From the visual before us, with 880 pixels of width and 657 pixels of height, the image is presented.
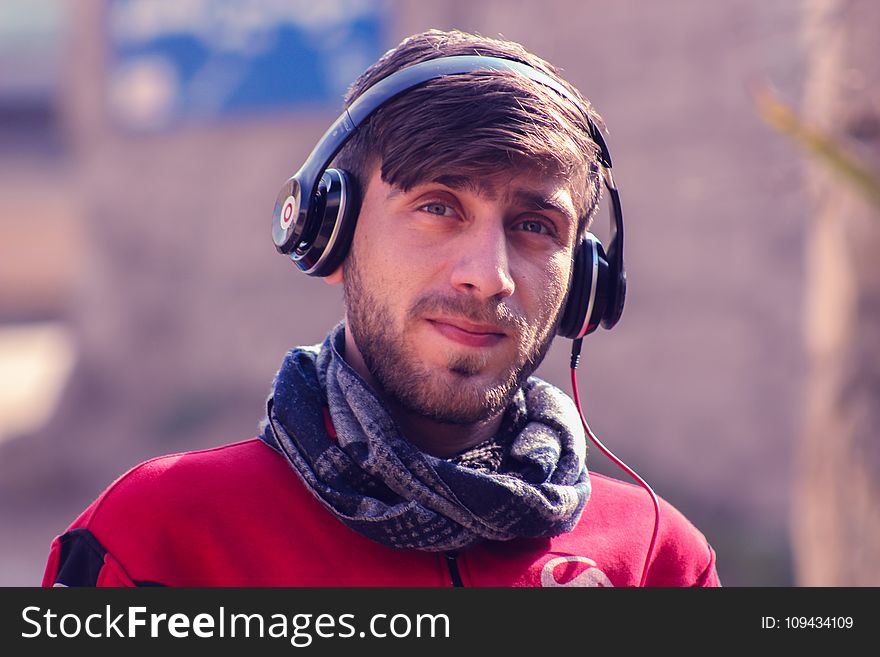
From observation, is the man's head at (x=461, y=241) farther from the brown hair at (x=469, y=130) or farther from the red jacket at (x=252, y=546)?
the red jacket at (x=252, y=546)

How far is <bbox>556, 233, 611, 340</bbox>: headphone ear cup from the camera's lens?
7.84ft

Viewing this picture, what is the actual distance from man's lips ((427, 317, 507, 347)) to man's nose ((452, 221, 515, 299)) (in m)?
0.06

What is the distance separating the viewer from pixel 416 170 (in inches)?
84.0

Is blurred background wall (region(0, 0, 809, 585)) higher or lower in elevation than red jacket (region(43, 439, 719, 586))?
higher

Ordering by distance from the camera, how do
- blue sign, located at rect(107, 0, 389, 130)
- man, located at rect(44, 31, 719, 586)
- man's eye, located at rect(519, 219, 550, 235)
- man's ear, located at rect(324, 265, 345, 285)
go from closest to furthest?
man, located at rect(44, 31, 719, 586), man's eye, located at rect(519, 219, 550, 235), man's ear, located at rect(324, 265, 345, 285), blue sign, located at rect(107, 0, 389, 130)

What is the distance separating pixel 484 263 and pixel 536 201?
0.63 feet

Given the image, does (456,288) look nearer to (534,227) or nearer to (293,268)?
(534,227)

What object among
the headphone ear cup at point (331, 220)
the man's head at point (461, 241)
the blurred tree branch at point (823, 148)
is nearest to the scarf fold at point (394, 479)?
the man's head at point (461, 241)

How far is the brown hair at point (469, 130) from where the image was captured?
2135 millimetres

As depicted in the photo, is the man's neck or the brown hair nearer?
the brown hair

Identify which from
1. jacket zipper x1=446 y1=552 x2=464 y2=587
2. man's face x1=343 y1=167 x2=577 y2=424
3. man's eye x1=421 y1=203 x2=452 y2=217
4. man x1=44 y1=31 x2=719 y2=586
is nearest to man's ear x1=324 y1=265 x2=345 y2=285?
man x1=44 y1=31 x2=719 y2=586

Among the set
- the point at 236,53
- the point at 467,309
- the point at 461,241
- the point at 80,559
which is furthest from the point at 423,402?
the point at 236,53

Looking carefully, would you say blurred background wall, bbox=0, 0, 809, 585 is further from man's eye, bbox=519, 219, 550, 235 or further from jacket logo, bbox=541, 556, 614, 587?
jacket logo, bbox=541, 556, 614, 587

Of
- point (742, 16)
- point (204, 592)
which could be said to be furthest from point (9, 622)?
point (742, 16)
